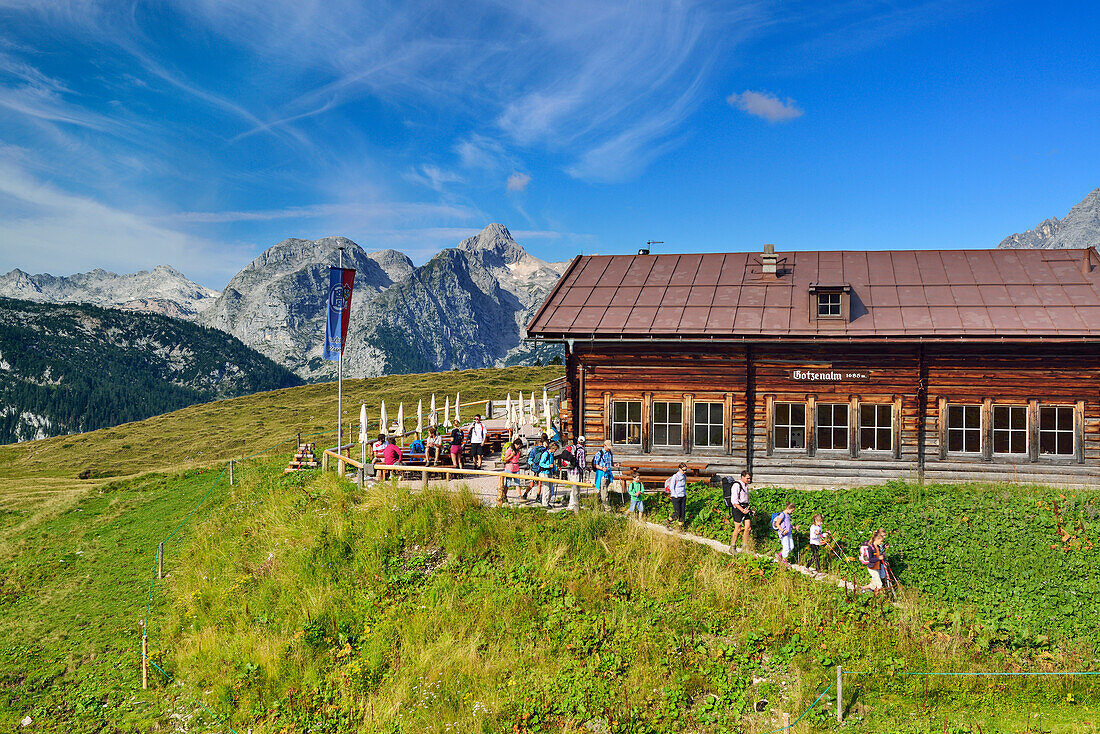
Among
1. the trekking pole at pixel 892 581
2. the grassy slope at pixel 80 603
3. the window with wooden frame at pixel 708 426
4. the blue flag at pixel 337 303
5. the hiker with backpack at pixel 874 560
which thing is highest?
the blue flag at pixel 337 303

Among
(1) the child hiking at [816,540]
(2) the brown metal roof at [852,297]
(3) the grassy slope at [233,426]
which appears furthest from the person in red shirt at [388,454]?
(3) the grassy slope at [233,426]

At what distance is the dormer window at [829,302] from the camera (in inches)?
784

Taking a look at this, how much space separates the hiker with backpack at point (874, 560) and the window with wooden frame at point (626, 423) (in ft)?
26.6

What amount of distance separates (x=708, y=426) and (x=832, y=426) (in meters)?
3.79

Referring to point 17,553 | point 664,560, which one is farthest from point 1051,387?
point 17,553

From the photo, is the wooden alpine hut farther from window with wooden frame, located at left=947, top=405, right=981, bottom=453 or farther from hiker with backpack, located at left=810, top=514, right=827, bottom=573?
hiker with backpack, located at left=810, top=514, right=827, bottom=573

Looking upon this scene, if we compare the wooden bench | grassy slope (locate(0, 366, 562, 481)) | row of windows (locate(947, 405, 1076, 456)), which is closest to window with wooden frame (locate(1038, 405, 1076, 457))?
row of windows (locate(947, 405, 1076, 456))

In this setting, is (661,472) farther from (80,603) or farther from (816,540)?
(80,603)

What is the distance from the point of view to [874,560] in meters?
13.7

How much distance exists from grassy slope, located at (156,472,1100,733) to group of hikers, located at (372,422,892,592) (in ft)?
2.87

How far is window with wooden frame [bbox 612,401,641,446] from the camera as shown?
20.8 metres

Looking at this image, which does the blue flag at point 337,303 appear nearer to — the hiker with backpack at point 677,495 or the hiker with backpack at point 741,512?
the hiker with backpack at point 677,495

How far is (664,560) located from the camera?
14.2m

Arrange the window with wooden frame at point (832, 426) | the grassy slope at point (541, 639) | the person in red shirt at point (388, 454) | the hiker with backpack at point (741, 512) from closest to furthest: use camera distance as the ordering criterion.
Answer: the grassy slope at point (541, 639) < the hiker with backpack at point (741, 512) < the person in red shirt at point (388, 454) < the window with wooden frame at point (832, 426)
